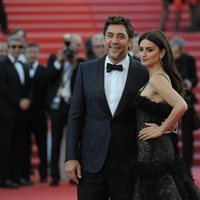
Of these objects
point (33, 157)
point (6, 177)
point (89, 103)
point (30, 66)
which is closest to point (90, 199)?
point (89, 103)

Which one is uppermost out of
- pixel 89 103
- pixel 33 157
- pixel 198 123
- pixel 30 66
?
pixel 89 103

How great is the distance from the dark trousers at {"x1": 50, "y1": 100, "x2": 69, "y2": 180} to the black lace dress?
536cm

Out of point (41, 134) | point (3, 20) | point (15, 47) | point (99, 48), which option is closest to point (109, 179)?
point (99, 48)

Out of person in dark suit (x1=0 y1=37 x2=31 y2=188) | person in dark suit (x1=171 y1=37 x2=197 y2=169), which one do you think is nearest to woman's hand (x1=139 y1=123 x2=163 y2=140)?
person in dark suit (x1=0 y1=37 x2=31 y2=188)

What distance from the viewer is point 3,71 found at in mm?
10984

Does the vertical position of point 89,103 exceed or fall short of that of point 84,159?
it exceeds it

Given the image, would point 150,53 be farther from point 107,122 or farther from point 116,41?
point 107,122

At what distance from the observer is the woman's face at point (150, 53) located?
19.4 feet

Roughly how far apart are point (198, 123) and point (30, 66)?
8.62 feet

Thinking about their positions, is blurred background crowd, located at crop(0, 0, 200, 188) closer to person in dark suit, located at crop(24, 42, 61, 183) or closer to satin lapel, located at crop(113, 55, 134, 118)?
person in dark suit, located at crop(24, 42, 61, 183)

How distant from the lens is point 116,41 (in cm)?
597

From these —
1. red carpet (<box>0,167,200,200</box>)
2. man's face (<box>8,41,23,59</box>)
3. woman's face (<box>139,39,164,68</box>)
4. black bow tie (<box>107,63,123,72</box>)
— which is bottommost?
red carpet (<box>0,167,200,200</box>)

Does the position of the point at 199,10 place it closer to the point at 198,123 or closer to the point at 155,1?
the point at 155,1

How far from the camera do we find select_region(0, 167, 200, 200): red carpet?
10180mm
